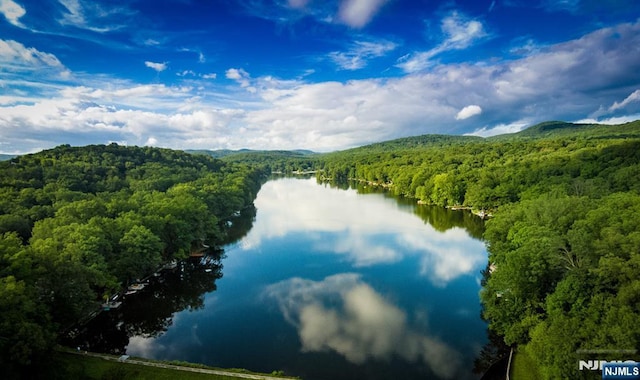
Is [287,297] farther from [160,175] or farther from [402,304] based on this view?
[160,175]

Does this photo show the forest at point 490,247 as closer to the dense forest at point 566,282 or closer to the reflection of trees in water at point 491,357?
the dense forest at point 566,282

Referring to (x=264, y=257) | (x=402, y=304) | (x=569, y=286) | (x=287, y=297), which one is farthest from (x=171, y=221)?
(x=569, y=286)

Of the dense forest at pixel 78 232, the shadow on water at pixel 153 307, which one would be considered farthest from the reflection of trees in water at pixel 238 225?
the shadow on water at pixel 153 307

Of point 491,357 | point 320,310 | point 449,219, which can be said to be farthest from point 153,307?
point 449,219

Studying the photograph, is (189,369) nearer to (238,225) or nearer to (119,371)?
(119,371)

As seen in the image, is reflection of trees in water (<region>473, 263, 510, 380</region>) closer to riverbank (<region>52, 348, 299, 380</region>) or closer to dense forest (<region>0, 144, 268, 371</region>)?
riverbank (<region>52, 348, 299, 380</region>)

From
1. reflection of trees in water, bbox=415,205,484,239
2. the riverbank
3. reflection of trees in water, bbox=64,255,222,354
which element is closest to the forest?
reflection of trees in water, bbox=64,255,222,354
